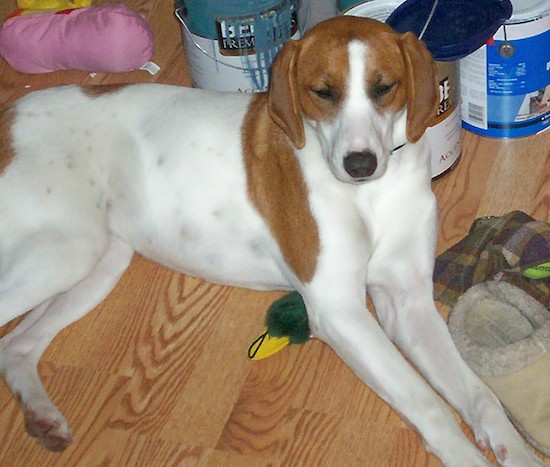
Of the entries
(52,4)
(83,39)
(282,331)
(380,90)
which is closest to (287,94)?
(380,90)

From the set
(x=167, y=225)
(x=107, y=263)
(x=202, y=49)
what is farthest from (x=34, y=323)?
(x=202, y=49)

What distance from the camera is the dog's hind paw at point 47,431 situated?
240 centimetres

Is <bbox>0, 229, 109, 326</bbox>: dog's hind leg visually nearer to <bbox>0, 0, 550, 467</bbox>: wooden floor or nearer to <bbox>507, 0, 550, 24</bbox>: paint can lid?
<bbox>0, 0, 550, 467</bbox>: wooden floor

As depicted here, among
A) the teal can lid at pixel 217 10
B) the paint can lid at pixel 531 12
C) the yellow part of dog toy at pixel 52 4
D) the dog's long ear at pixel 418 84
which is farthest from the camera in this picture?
the yellow part of dog toy at pixel 52 4

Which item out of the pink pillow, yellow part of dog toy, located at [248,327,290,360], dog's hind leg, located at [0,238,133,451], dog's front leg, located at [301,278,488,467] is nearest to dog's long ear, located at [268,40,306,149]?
dog's front leg, located at [301,278,488,467]

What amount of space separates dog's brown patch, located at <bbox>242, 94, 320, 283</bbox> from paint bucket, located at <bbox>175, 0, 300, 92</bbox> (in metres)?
0.62

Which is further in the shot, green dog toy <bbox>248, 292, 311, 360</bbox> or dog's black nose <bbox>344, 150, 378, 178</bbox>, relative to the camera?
green dog toy <bbox>248, 292, 311, 360</bbox>

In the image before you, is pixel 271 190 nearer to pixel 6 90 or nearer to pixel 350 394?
pixel 350 394

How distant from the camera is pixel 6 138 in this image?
2623 millimetres

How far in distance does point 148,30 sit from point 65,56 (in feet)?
0.99

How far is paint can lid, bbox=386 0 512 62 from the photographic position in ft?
8.86

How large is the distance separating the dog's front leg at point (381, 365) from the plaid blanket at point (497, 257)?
354 millimetres

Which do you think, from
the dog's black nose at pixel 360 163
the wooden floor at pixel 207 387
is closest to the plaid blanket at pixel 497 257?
the wooden floor at pixel 207 387

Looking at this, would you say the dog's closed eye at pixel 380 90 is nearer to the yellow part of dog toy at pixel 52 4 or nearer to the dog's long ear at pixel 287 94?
the dog's long ear at pixel 287 94
